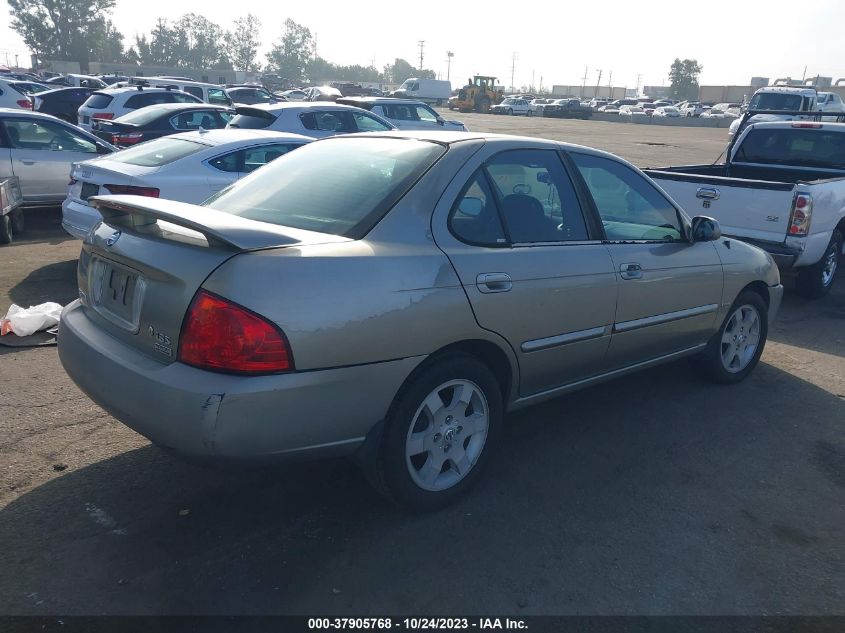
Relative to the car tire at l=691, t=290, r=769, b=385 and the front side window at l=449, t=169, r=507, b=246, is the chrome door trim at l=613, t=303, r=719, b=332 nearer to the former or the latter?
the car tire at l=691, t=290, r=769, b=385

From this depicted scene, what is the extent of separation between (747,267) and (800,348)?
1.72 metres

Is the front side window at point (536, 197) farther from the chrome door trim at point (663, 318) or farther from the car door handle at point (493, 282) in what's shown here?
the chrome door trim at point (663, 318)

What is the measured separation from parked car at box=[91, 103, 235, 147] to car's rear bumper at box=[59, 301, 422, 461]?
10184mm

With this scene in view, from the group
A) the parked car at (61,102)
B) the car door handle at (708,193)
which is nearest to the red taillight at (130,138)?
the car door handle at (708,193)

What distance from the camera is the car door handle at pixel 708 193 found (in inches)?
298

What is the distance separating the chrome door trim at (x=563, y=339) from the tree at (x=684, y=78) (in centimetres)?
13404

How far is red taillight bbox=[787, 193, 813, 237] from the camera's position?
713cm

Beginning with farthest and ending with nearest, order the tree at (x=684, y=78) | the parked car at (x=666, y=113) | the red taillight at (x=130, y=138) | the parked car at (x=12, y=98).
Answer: the tree at (x=684, y=78)
the parked car at (x=666, y=113)
the parked car at (x=12, y=98)
the red taillight at (x=130, y=138)

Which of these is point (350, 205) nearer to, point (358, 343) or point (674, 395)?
point (358, 343)

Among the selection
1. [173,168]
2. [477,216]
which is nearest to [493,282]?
[477,216]

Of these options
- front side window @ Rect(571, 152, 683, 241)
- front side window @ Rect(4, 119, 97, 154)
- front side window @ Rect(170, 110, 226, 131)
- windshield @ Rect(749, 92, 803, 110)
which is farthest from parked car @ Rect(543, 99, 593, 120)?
front side window @ Rect(571, 152, 683, 241)

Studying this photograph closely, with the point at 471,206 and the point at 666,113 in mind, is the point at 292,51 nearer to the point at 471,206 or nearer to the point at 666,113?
the point at 666,113

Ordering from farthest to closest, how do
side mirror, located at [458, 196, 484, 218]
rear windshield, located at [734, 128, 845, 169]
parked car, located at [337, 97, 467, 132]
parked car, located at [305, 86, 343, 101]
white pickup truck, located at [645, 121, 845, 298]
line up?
parked car, located at [305, 86, 343, 101], parked car, located at [337, 97, 467, 132], rear windshield, located at [734, 128, 845, 169], white pickup truck, located at [645, 121, 845, 298], side mirror, located at [458, 196, 484, 218]

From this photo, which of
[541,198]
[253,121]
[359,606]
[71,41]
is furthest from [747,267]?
[71,41]
